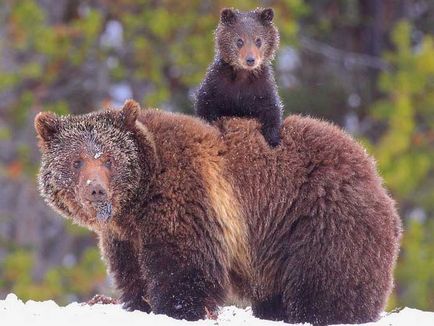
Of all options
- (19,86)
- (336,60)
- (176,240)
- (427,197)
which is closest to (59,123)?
(176,240)

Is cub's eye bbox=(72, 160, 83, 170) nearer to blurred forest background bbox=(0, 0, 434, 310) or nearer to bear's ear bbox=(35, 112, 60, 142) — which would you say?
bear's ear bbox=(35, 112, 60, 142)

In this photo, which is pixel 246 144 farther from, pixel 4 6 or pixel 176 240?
pixel 4 6

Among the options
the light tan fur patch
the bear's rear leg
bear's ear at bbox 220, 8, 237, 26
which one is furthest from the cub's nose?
bear's ear at bbox 220, 8, 237, 26

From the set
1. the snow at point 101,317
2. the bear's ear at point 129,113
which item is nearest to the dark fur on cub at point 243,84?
the bear's ear at point 129,113

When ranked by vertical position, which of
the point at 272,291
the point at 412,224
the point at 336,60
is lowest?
the point at 272,291

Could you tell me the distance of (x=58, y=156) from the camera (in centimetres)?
860

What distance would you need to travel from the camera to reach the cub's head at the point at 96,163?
27.5 ft

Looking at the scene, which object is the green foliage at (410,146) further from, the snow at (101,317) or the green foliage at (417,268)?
the snow at (101,317)

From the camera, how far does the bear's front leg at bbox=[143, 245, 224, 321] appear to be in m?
8.30

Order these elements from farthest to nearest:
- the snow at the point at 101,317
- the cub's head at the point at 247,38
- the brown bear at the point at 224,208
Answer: the cub's head at the point at 247,38
the brown bear at the point at 224,208
the snow at the point at 101,317

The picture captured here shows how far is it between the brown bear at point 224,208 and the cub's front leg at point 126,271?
18mm

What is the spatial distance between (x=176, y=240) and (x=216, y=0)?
1368cm

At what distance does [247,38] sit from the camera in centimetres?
977

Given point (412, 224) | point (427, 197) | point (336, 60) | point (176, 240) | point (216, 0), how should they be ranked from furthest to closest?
point (336, 60) → point (427, 197) → point (412, 224) → point (216, 0) → point (176, 240)
